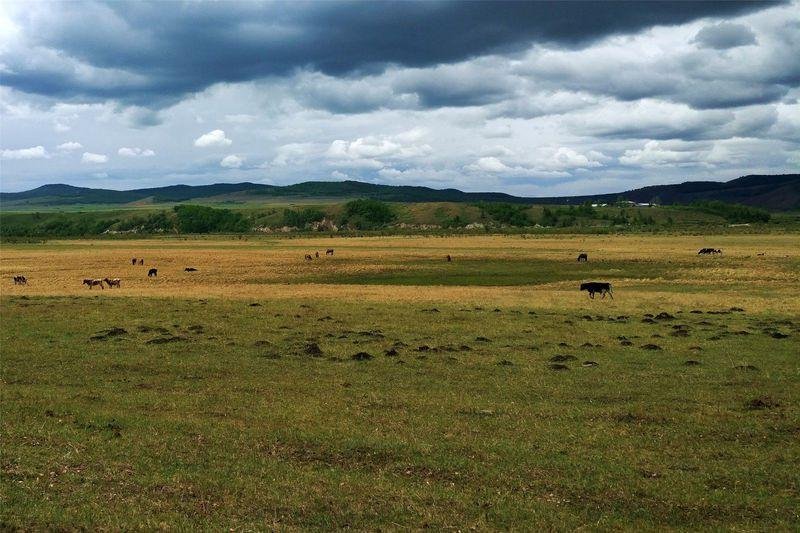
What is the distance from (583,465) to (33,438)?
10.9 meters

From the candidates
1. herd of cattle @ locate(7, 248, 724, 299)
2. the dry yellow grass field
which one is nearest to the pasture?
the dry yellow grass field

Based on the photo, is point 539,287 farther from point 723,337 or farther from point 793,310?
point 723,337

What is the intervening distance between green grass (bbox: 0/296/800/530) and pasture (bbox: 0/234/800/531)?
0.19 ft

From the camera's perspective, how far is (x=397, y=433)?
14.9m

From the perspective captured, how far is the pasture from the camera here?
10781mm

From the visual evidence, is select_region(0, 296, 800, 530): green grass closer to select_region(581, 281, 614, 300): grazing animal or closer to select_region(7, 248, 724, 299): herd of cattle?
select_region(581, 281, 614, 300): grazing animal

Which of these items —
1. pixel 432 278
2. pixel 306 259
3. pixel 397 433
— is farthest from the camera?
pixel 306 259

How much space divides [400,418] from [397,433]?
1369 mm

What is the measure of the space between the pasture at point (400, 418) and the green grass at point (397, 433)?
0.19 ft

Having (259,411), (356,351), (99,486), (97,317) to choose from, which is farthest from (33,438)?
(97,317)

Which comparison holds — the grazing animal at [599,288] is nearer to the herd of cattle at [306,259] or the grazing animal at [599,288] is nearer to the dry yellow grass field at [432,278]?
the herd of cattle at [306,259]

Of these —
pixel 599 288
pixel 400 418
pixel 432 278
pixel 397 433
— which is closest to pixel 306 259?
pixel 432 278

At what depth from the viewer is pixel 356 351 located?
84.6ft

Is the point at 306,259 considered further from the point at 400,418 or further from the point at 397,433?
the point at 397,433
